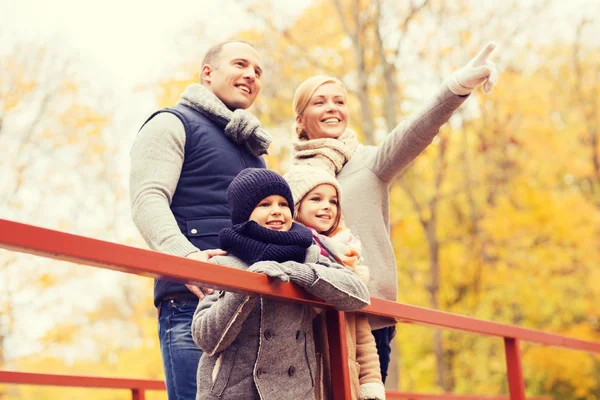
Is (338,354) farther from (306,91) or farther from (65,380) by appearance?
(65,380)

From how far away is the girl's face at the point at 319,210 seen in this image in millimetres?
2908

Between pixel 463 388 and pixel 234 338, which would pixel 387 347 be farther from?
pixel 463 388

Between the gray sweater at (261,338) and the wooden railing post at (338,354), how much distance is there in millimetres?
103

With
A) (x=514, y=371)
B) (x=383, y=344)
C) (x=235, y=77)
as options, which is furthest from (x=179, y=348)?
(x=514, y=371)

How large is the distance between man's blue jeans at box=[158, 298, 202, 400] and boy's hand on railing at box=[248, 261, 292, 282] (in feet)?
1.97

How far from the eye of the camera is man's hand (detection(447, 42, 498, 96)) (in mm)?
3061

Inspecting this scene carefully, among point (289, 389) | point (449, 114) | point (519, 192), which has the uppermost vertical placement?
point (519, 192)

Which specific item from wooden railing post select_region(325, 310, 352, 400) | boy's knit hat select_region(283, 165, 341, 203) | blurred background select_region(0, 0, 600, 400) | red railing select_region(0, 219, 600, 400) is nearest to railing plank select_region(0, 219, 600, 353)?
→ red railing select_region(0, 219, 600, 400)

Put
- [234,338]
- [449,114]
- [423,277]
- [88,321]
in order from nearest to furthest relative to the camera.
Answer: [234,338] → [449,114] → [423,277] → [88,321]

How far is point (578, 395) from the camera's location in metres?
14.7

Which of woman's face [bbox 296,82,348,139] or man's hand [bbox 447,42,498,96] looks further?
woman's face [bbox 296,82,348,139]

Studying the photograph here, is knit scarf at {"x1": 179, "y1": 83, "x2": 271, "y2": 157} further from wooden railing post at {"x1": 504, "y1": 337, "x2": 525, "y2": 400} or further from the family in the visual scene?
wooden railing post at {"x1": 504, "y1": 337, "x2": 525, "y2": 400}

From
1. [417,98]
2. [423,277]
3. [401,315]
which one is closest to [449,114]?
[401,315]

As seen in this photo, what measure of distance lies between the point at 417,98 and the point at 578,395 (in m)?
6.42
